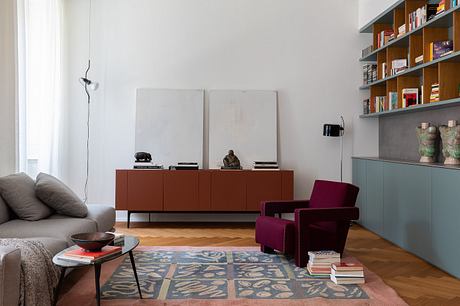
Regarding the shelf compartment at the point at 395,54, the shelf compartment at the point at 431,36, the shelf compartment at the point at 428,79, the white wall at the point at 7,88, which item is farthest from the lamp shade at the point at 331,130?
the white wall at the point at 7,88

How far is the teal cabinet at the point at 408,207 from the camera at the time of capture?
13.7 ft

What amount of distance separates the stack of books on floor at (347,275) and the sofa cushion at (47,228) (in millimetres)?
2125

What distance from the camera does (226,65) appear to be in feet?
20.7

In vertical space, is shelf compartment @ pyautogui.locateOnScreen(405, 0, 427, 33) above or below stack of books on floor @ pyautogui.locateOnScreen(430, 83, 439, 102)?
above

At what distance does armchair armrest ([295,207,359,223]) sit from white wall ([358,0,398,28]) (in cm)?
279

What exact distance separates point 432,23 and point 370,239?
8.23 feet

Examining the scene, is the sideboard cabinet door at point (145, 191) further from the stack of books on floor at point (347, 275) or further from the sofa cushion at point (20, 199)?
the stack of books on floor at point (347, 275)

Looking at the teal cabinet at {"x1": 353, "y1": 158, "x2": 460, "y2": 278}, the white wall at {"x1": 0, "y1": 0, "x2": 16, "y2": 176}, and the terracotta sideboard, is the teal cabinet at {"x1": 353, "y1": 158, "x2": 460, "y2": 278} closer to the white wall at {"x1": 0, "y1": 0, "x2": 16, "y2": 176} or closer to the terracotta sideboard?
the terracotta sideboard

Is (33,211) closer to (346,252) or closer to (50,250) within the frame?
(50,250)

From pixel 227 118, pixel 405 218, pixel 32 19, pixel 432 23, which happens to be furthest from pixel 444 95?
pixel 32 19

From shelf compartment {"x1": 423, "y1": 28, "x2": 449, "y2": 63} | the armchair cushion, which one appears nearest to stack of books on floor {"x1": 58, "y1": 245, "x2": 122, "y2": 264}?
the armchair cushion

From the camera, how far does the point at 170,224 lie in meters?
6.09

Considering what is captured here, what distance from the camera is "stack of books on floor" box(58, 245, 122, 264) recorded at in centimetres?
266

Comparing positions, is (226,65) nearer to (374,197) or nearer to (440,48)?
(374,197)
